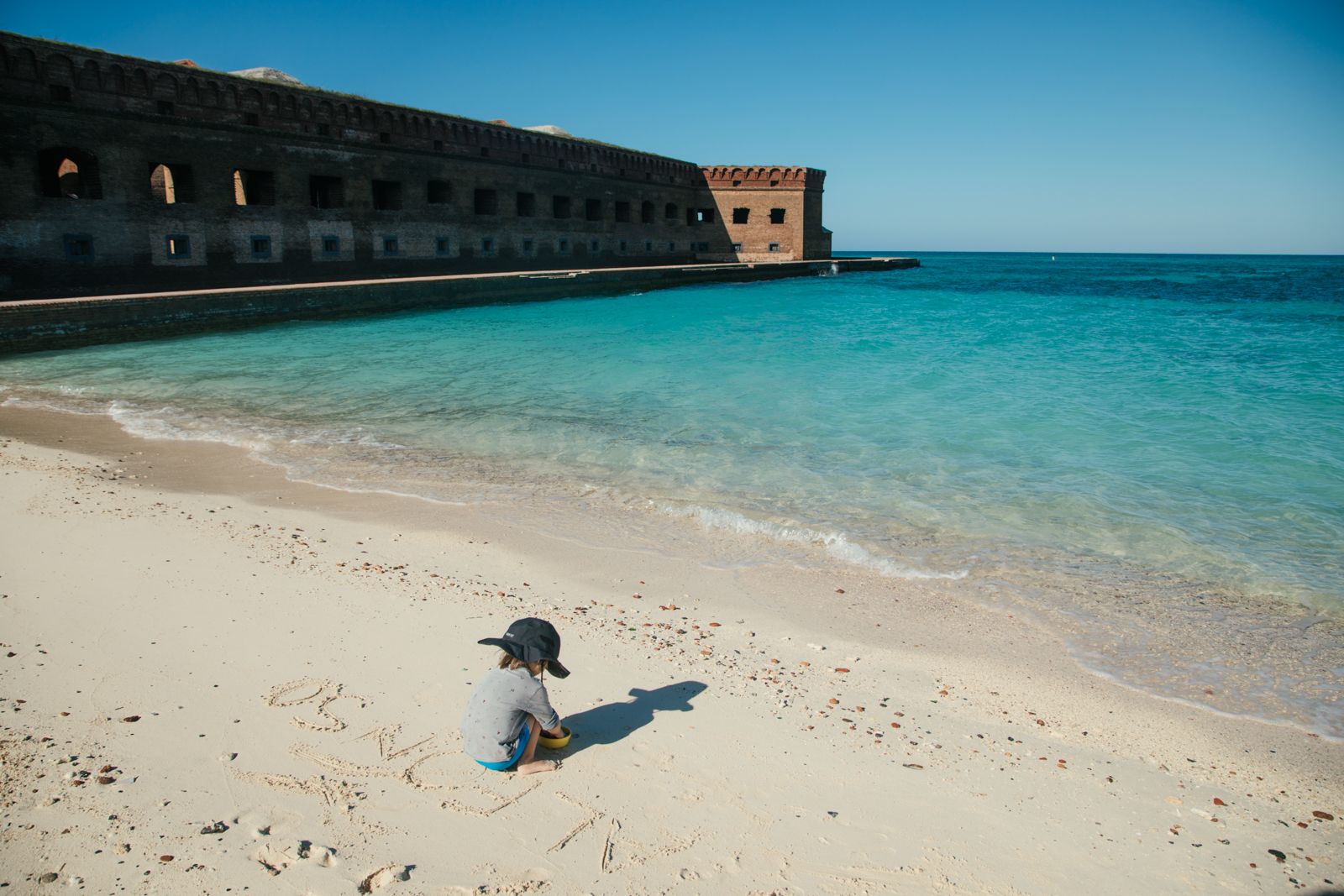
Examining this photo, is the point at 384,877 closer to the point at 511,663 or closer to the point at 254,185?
the point at 511,663

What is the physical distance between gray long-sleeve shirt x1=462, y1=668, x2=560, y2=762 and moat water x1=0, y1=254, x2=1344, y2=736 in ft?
7.06

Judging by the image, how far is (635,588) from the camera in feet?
13.2

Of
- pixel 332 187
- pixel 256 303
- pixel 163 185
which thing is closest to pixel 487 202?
pixel 332 187

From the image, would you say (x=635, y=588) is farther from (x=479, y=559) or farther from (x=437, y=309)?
(x=437, y=309)

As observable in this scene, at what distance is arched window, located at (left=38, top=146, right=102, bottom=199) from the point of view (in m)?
16.8

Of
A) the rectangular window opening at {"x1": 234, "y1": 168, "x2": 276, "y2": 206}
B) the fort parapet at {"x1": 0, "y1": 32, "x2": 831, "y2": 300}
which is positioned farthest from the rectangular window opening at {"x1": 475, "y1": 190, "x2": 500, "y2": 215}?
the rectangular window opening at {"x1": 234, "y1": 168, "x2": 276, "y2": 206}

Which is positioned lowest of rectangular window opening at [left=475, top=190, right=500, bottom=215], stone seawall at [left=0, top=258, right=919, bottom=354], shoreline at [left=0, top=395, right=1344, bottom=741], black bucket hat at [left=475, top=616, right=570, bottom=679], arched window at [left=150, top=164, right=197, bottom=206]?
shoreline at [left=0, top=395, right=1344, bottom=741]

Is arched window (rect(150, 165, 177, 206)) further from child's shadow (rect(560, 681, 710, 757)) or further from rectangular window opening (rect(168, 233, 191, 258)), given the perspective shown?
child's shadow (rect(560, 681, 710, 757))

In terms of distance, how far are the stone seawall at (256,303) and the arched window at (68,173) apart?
280 cm

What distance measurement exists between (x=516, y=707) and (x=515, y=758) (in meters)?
0.16

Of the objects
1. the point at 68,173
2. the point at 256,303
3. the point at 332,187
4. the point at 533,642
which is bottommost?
the point at 533,642

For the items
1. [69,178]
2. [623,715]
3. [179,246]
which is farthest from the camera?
[69,178]

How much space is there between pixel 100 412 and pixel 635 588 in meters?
7.19

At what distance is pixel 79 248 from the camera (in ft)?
54.0
